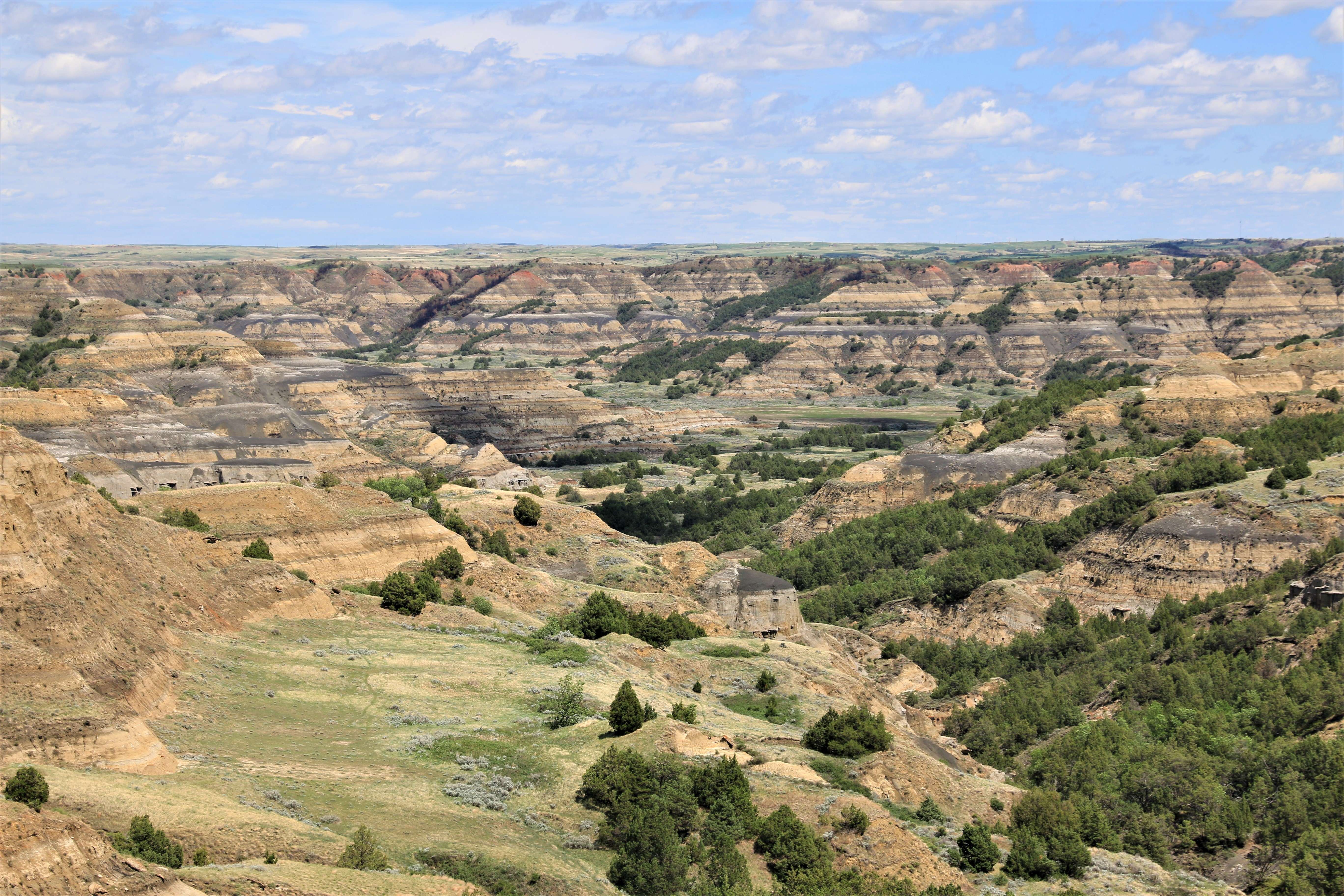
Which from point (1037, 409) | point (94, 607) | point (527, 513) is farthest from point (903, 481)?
point (94, 607)

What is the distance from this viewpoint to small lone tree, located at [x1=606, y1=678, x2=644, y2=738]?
40.8 m

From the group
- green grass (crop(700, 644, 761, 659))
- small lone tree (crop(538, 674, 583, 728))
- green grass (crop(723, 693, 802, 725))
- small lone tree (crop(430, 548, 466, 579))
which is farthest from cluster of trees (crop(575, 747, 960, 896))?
small lone tree (crop(430, 548, 466, 579))

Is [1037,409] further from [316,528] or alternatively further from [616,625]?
[316,528]

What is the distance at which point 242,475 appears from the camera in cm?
9812

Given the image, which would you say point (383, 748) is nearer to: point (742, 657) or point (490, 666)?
point (490, 666)

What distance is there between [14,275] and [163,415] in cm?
10238

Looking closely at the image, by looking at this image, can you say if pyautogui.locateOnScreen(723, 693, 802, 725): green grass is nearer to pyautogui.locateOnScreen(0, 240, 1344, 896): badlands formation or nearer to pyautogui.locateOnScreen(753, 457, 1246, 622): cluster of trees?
pyautogui.locateOnScreen(0, 240, 1344, 896): badlands formation

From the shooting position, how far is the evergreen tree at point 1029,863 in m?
39.2

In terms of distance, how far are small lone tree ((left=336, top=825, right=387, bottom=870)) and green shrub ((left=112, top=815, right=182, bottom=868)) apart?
3.22 m

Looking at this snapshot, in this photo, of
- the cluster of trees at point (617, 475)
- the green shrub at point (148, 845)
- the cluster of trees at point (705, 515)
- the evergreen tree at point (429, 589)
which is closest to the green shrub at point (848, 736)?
the evergreen tree at point (429, 589)

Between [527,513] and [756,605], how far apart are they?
1557 cm

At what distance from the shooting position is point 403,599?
5519cm

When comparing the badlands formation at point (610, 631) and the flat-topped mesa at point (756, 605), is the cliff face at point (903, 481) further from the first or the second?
the flat-topped mesa at point (756, 605)

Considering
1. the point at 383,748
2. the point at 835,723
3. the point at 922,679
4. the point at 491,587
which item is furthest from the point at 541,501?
the point at 383,748
